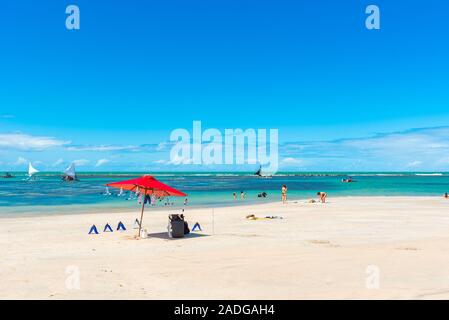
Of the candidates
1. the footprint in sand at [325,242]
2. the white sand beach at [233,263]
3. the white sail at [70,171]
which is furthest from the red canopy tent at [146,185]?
the white sail at [70,171]

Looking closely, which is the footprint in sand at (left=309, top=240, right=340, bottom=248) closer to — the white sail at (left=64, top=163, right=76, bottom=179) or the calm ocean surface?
the calm ocean surface

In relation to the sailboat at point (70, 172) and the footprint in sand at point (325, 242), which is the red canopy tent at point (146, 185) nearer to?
the footprint in sand at point (325, 242)

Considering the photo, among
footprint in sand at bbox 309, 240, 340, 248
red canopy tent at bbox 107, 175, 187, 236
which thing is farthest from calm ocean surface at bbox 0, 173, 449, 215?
footprint in sand at bbox 309, 240, 340, 248

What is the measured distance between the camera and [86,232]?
19.6 metres

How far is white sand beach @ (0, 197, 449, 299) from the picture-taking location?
929cm

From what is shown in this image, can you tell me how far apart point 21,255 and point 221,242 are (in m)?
7.16

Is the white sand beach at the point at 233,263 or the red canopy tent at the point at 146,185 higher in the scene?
the red canopy tent at the point at 146,185

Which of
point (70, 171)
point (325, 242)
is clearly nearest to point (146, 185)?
point (325, 242)

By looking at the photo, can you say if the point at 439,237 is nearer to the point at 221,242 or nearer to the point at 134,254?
the point at 221,242

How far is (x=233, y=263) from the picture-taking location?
478 inches

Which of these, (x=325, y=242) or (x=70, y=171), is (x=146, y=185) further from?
(x=70, y=171)

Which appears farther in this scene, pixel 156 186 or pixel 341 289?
pixel 156 186

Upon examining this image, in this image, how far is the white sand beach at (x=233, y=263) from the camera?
9.29m
